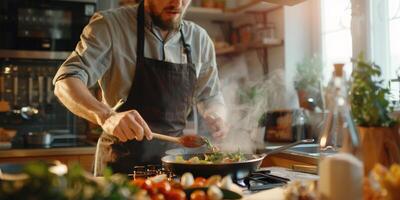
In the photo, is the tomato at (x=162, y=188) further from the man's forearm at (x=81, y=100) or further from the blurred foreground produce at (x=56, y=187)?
the man's forearm at (x=81, y=100)

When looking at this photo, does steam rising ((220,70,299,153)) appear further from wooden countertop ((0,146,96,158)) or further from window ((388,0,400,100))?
→ wooden countertop ((0,146,96,158))

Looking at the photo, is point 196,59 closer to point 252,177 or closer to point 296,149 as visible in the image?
point 296,149

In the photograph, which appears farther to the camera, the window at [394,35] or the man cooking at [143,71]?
the window at [394,35]

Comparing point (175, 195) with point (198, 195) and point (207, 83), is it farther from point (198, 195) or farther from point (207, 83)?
point (207, 83)

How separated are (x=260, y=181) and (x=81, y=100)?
66 cm

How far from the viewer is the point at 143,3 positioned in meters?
1.94

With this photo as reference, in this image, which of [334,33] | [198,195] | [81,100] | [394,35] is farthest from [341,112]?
[334,33]

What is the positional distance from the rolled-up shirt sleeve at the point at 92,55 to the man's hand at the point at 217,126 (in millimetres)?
477

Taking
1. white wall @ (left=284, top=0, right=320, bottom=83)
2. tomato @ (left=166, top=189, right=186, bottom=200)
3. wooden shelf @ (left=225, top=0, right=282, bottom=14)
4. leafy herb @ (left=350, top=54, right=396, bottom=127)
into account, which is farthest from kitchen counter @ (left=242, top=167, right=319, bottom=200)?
wooden shelf @ (left=225, top=0, right=282, bottom=14)

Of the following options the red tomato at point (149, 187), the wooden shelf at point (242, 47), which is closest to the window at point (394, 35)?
the wooden shelf at point (242, 47)

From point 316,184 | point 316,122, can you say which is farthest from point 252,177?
point 316,122

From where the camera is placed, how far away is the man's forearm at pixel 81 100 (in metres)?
1.43

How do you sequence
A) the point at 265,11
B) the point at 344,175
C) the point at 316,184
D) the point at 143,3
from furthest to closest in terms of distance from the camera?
the point at 265,11, the point at 143,3, the point at 316,184, the point at 344,175

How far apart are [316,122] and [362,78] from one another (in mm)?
1643
